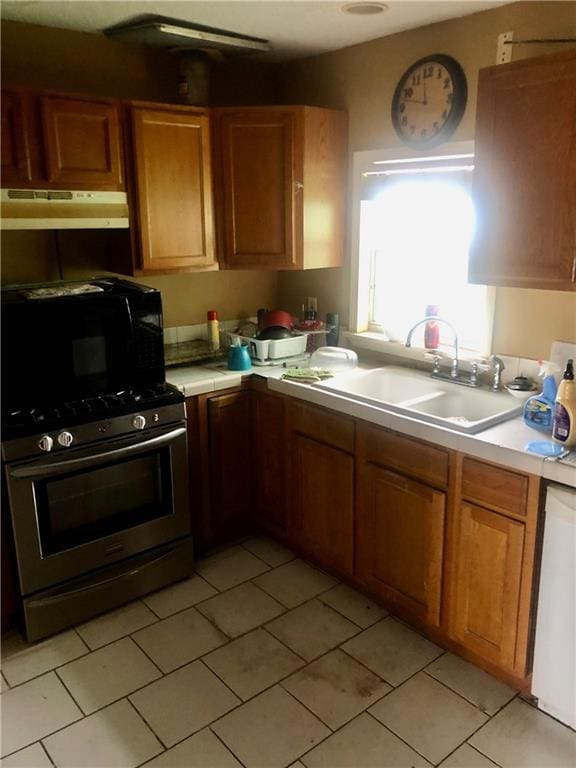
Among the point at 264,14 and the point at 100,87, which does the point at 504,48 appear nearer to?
the point at 264,14

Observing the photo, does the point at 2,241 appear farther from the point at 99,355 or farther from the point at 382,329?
the point at 382,329

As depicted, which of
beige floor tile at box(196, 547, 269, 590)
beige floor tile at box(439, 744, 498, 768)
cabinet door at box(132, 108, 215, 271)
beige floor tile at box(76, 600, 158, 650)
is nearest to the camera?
beige floor tile at box(439, 744, 498, 768)

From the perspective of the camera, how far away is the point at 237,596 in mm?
2750

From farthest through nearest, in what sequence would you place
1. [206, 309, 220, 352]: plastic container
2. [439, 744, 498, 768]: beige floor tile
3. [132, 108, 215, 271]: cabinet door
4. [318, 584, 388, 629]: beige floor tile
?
[206, 309, 220, 352]: plastic container → [132, 108, 215, 271]: cabinet door → [318, 584, 388, 629]: beige floor tile → [439, 744, 498, 768]: beige floor tile

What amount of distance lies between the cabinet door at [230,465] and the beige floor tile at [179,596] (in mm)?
293

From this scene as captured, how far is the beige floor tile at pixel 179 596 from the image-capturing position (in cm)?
268

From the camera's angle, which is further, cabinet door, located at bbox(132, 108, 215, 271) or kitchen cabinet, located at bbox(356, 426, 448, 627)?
cabinet door, located at bbox(132, 108, 215, 271)

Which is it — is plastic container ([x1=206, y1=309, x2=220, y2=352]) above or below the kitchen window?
below

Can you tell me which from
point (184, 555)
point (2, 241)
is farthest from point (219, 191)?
point (184, 555)

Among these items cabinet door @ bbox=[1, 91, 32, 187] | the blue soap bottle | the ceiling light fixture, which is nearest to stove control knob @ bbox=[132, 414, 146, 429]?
cabinet door @ bbox=[1, 91, 32, 187]

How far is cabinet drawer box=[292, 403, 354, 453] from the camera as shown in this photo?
8.48 feet

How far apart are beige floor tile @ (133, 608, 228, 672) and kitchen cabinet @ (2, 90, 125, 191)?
5.91ft

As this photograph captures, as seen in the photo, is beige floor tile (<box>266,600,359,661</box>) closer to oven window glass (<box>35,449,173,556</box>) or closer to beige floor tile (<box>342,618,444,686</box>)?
beige floor tile (<box>342,618,444,686</box>)

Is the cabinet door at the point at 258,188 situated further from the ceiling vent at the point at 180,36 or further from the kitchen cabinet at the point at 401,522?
the kitchen cabinet at the point at 401,522
